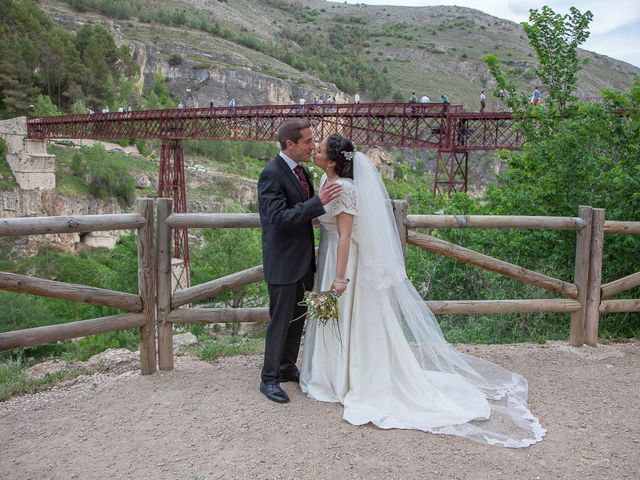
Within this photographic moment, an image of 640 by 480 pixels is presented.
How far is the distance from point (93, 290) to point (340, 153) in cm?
216

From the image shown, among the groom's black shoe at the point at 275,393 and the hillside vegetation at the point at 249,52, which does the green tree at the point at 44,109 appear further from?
the groom's black shoe at the point at 275,393

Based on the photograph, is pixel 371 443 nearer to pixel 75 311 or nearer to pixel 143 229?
pixel 143 229

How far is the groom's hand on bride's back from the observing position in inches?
146

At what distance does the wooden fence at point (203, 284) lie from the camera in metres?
4.13

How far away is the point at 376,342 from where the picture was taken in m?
3.90

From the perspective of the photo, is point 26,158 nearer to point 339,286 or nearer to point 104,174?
point 104,174

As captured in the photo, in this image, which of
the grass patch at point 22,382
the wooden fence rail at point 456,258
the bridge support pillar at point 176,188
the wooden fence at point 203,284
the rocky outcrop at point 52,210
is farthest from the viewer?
the rocky outcrop at point 52,210

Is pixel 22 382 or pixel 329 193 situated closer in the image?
pixel 329 193

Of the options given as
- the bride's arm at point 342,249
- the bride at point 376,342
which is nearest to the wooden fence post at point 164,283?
the bride at point 376,342

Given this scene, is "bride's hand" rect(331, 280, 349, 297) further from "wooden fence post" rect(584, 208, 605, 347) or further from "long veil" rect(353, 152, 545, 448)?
"wooden fence post" rect(584, 208, 605, 347)

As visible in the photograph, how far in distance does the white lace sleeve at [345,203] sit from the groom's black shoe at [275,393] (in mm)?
1322

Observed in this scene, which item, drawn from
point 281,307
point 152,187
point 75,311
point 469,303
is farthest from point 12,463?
point 152,187

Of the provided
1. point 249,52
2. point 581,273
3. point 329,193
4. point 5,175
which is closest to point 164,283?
point 329,193

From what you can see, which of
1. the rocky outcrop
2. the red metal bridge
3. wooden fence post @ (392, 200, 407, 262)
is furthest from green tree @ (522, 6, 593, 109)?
the rocky outcrop
